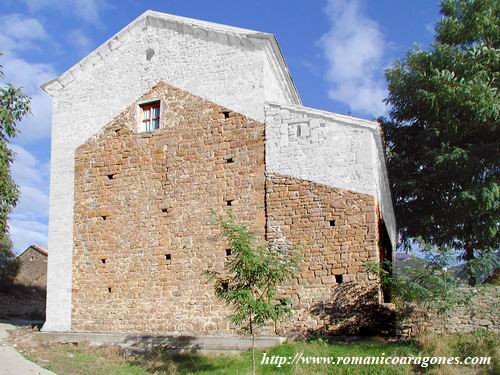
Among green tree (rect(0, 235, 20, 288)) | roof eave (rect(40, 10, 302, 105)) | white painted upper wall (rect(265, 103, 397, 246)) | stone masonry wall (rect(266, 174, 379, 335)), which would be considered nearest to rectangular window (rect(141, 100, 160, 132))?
roof eave (rect(40, 10, 302, 105))

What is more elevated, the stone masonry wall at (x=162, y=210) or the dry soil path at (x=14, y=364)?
the stone masonry wall at (x=162, y=210)

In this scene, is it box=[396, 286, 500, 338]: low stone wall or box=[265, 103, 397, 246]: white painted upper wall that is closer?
box=[396, 286, 500, 338]: low stone wall

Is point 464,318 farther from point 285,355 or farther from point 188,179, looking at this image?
point 188,179

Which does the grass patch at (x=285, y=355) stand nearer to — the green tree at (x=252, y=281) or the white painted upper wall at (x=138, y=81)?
the green tree at (x=252, y=281)

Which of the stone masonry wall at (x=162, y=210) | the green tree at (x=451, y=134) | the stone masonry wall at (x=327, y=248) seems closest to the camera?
the stone masonry wall at (x=327, y=248)

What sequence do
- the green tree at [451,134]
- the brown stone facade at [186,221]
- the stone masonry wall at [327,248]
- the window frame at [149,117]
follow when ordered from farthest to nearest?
the green tree at [451,134], the window frame at [149,117], the brown stone facade at [186,221], the stone masonry wall at [327,248]

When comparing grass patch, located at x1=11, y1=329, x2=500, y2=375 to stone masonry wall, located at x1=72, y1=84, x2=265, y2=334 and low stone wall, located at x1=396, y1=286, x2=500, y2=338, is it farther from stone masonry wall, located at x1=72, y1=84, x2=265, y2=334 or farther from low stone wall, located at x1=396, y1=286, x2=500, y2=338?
stone masonry wall, located at x1=72, y1=84, x2=265, y2=334

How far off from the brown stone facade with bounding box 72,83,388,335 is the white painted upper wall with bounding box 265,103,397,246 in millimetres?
Result: 265

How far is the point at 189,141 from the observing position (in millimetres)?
14727

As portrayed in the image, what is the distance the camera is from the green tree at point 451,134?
16875 mm

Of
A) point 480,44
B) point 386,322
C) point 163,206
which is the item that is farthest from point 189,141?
point 480,44

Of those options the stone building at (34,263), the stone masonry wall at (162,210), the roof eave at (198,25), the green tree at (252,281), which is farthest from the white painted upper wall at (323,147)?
the stone building at (34,263)

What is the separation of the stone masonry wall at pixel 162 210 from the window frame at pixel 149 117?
0.19 m

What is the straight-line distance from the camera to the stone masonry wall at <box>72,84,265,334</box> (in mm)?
13828
